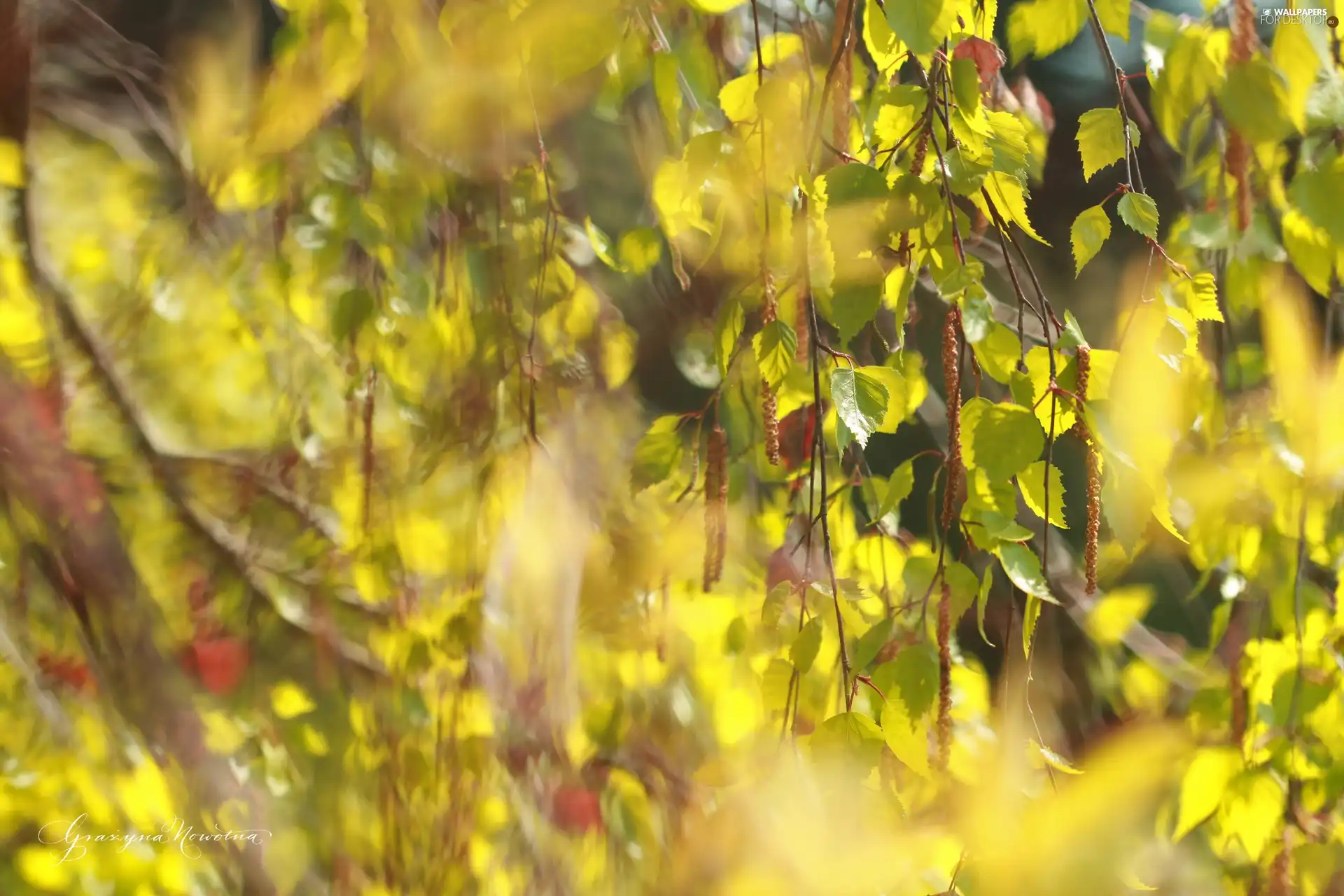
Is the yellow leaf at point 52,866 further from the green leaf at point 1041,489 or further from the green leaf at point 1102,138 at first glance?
the green leaf at point 1102,138

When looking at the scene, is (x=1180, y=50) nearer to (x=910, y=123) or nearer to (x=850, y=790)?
(x=910, y=123)

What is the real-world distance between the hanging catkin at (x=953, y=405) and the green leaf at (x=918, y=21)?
0.14 m

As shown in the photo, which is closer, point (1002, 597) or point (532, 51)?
point (532, 51)

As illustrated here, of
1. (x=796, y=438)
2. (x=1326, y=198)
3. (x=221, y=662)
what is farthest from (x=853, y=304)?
(x=221, y=662)

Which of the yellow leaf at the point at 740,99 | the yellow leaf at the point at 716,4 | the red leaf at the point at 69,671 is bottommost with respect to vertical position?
the red leaf at the point at 69,671

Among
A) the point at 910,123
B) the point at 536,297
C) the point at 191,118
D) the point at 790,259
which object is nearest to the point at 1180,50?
the point at 910,123

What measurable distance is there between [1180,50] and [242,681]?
1.39m

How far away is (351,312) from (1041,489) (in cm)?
66

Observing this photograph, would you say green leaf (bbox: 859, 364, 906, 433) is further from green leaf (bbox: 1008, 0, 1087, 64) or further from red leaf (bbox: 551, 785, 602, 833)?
red leaf (bbox: 551, 785, 602, 833)

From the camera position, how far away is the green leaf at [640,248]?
0.80 m

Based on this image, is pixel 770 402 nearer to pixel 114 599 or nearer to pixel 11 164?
pixel 114 599

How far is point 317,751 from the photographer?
1298 mm

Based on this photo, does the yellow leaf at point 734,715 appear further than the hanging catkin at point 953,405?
Yes

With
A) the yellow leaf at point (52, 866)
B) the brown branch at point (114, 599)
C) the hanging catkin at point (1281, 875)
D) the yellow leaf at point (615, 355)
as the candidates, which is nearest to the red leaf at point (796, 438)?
the yellow leaf at point (615, 355)
